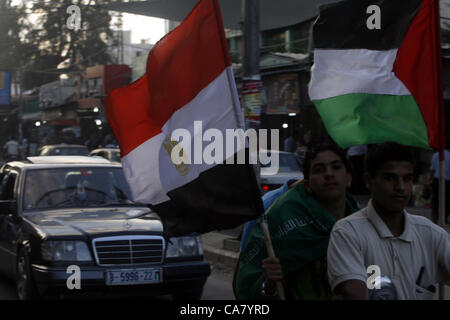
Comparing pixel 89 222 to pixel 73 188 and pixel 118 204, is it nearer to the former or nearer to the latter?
pixel 118 204

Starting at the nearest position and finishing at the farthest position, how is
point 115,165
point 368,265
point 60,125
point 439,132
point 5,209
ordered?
point 368,265
point 439,132
point 5,209
point 115,165
point 60,125

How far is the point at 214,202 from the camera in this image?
12.0ft

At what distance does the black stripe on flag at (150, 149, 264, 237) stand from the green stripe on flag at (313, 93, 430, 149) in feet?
2.27

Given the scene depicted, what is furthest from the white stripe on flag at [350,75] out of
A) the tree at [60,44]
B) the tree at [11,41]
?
the tree at [11,41]

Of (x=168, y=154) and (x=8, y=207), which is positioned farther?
(x=8, y=207)

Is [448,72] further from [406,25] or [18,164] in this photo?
[406,25]

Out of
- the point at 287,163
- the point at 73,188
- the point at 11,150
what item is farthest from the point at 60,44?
the point at 73,188

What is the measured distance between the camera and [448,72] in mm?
16609

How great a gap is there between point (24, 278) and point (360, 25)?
452cm

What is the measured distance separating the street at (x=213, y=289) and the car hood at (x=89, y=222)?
1015 millimetres

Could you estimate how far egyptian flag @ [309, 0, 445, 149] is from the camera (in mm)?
3912
